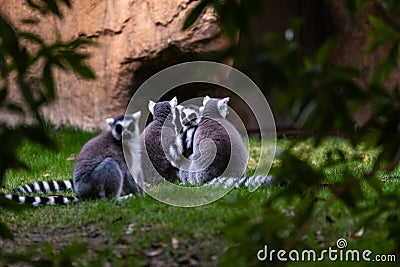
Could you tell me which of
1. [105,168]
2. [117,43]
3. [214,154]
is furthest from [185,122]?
[117,43]

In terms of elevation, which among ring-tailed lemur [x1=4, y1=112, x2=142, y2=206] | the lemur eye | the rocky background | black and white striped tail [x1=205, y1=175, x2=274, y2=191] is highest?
the rocky background

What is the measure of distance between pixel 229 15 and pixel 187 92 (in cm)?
690

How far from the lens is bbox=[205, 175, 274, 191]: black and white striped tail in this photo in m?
5.64

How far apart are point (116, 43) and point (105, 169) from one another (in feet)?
12.1

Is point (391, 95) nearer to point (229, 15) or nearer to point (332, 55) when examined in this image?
point (332, 55)

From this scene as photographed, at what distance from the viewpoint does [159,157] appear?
6.47 m

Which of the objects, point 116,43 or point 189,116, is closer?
point 189,116

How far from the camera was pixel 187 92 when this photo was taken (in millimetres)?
9211

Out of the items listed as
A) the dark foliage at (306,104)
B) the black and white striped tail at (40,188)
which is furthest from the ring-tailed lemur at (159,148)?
the dark foliage at (306,104)

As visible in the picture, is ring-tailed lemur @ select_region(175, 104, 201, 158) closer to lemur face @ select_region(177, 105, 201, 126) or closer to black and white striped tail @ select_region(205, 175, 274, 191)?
lemur face @ select_region(177, 105, 201, 126)

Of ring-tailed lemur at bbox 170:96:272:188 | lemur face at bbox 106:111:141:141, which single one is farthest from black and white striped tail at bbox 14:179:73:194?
ring-tailed lemur at bbox 170:96:272:188

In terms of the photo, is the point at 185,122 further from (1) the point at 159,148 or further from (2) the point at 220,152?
(2) the point at 220,152

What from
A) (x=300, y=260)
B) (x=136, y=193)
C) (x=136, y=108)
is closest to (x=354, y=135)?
(x=300, y=260)

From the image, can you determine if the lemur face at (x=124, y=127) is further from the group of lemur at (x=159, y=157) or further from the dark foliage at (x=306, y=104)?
the dark foliage at (x=306, y=104)
